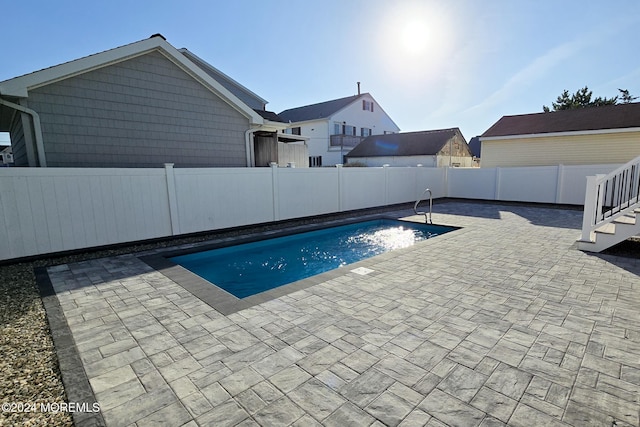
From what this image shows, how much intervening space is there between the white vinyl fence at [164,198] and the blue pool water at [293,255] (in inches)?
47.4

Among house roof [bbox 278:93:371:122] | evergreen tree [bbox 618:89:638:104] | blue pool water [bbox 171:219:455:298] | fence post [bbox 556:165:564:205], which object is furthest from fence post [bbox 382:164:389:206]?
evergreen tree [bbox 618:89:638:104]

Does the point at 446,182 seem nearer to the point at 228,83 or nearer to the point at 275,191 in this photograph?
the point at 275,191

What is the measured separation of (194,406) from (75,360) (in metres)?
1.36

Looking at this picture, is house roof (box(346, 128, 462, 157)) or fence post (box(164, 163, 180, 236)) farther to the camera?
house roof (box(346, 128, 462, 157))

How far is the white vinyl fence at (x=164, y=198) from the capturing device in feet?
17.1

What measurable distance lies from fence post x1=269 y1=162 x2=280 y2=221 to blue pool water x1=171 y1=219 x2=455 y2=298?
3.88 feet

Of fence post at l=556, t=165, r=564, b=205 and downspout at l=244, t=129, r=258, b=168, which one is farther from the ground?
downspout at l=244, t=129, r=258, b=168

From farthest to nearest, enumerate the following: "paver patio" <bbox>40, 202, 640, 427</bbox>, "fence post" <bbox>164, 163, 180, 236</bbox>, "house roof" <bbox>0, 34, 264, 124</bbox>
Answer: "fence post" <bbox>164, 163, 180, 236</bbox> < "house roof" <bbox>0, 34, 264, 124</bbox> < "paver patio" <bbox>40, 202, 640, 427</bbox>

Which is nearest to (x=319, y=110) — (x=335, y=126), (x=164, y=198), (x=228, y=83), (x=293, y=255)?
(x=335, y=126)

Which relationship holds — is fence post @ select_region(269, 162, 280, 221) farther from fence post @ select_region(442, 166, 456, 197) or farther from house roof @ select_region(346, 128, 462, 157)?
house roof @ select_region(346, 128, 462, 157)

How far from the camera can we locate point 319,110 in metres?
30.0

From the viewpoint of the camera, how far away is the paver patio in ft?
6.47

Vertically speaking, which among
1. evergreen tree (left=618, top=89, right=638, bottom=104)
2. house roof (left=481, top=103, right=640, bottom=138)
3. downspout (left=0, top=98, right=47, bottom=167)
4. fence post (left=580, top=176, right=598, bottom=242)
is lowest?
fence post (left=580, top=176, right=598, bottom=242)

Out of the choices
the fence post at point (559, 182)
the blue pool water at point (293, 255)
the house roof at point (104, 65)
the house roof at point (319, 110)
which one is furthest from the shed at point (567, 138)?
the house roof at point (319, 110)
